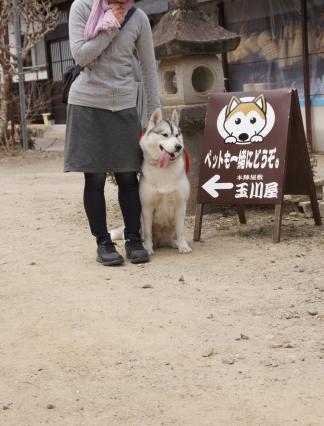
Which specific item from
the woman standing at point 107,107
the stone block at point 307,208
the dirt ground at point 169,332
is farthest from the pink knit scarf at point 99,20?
the stone block at point 307,208

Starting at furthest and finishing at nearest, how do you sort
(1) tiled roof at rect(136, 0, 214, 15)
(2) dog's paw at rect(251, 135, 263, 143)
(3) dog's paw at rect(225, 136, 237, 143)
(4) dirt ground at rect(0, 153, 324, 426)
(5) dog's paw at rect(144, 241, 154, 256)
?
(1) tiled roof at rect(136, 0, 214, 15) < (3) dog's paw at rect(225, 136, 237, 143) < (2) dog's paw at rect(251, 135, 263, 143) < (5) dog's paw at rect(144, 241, 154, 256) < (4) dirt ground at rect(0, 153, 324, 426)

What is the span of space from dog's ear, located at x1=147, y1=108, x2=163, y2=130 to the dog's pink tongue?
0.66ft

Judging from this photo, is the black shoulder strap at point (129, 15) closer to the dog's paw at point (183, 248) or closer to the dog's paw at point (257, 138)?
the dog's paw at point (257, 138)

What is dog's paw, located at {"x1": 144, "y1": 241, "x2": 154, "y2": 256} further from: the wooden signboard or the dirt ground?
the wooden signboard

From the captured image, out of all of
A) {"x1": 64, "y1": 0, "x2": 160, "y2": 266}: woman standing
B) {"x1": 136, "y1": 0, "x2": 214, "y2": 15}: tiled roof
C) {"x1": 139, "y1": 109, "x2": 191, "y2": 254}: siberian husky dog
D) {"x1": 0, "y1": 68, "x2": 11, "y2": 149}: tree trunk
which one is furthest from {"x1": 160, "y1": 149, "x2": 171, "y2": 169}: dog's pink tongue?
{"x1": 0, "y1": 68, "x2": 11, "y2": 149}: tree trunk

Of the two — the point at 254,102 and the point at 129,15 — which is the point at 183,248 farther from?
the point at 129,15

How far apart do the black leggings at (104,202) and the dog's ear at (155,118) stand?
363 mm

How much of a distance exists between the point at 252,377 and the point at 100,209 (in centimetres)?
237

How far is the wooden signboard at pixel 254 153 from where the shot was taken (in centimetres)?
588

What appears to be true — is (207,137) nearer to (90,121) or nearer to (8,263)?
(90,121)

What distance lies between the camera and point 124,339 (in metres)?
3.91

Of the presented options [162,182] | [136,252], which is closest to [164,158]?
[162,182]

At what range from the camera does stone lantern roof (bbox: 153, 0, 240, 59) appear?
659cm

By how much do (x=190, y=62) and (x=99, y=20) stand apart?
6.06ft
